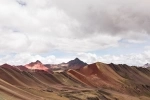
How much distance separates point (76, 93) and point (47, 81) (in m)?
40.6

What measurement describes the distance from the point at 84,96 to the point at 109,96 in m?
38.2

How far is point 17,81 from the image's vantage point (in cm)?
14238

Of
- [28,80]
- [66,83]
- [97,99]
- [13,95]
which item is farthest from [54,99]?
[66,83]

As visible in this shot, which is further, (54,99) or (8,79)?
(8,79)

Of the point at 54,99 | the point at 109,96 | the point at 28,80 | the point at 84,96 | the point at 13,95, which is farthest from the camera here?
the point at 109,96

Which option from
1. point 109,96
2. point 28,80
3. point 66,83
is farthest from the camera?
point 66,83

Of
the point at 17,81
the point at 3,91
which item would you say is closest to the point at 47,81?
the point at 17,81

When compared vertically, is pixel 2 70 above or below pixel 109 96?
above

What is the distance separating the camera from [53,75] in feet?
639

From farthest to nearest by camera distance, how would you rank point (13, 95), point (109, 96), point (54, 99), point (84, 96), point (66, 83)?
1. point (66, 83)
2. point (109, 96)
3. point (84, 96)
4. point (54, 99)
5. point (13, 95)

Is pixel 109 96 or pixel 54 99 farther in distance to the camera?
pixel 109 96

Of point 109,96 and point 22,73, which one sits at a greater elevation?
point 22,73

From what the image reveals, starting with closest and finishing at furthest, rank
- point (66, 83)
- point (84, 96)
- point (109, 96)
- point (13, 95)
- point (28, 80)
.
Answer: point (13, 95)
point (84, 96)
point (28, 80)
point (109, 96)
point (66, 83)

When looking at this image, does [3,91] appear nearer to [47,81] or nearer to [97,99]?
[97,99]
